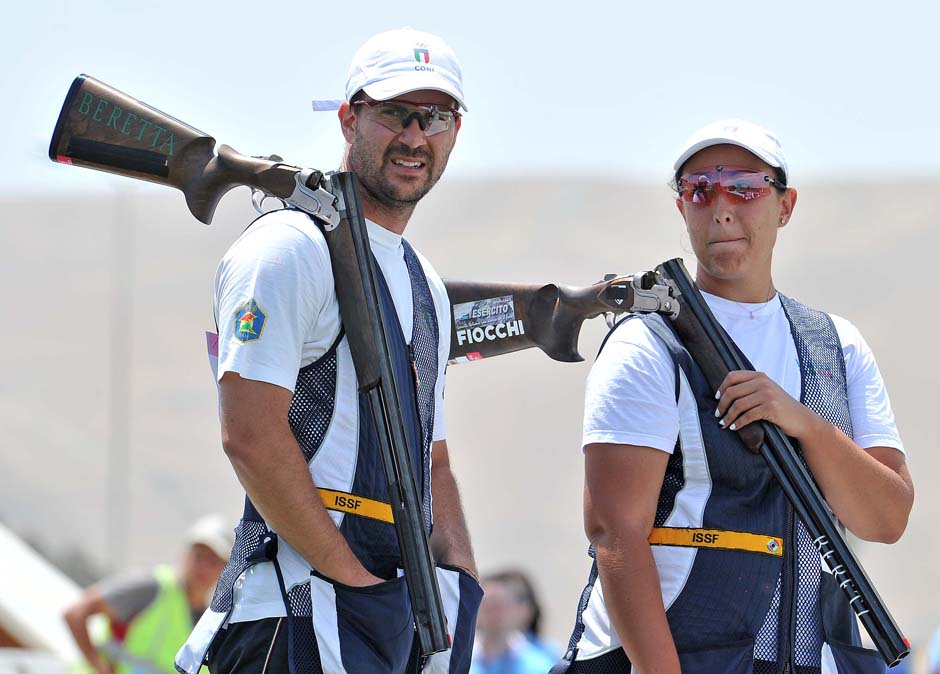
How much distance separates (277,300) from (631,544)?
1044 millimetres

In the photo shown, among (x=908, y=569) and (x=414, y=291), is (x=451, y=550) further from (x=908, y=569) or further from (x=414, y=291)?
(x=908, y=569)

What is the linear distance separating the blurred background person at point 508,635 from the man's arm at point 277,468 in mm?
4176

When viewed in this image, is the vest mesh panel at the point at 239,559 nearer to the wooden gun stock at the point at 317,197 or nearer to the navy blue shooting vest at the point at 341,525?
the navy blue shooting vest at the point at 341,525

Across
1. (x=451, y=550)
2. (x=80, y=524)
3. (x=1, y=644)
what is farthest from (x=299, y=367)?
(x=80, y=524)

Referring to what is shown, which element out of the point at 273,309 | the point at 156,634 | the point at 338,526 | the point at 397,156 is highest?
the point at 397,156

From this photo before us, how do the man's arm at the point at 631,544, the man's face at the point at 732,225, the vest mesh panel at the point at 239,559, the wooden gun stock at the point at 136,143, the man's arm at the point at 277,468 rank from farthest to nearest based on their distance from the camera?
the man's face at the point at 732,225
the wooden gun stock at the point at 136,143
the man's arm at the point at 631,544
the vest mesh panel at the point at 239,559
the man's arm at the point at 277,468

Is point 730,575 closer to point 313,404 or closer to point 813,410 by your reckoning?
point 813,410

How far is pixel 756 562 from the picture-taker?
3.55 m

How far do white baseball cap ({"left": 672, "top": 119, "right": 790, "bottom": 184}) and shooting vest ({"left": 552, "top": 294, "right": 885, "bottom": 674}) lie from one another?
57 centimetres

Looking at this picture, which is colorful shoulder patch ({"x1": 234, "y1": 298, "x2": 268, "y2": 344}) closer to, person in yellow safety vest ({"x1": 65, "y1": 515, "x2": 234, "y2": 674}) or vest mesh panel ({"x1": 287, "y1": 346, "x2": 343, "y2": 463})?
vest mesh panel ({"x1": 287, "y1": 346, "x2": 343, "y2": 463})

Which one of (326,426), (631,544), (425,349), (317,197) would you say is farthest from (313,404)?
(631,544)

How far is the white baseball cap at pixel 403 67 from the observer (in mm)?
3527

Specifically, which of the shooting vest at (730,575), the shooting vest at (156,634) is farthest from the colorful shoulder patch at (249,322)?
the shooting vest at (156,634)

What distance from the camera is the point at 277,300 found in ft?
10.6
